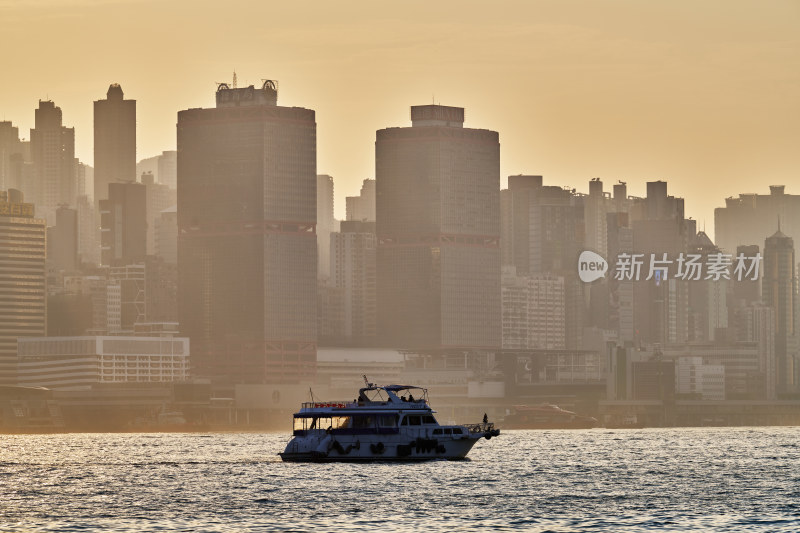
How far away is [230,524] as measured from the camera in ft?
458

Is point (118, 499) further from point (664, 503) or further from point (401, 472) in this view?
point (664, 503)

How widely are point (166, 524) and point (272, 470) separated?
195 ft

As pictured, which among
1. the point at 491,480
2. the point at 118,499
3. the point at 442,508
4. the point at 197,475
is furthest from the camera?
the point at 197,475

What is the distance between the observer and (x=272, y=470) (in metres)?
199

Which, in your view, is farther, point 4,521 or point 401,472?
point 401,472

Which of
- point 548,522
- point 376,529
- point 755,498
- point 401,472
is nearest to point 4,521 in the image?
point 376,529

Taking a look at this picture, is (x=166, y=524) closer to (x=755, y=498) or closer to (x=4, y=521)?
(x=4, y=521)

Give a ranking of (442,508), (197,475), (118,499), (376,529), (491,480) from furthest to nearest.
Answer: (197,475) < (491,480) < (118,499) < (442,508) < (376,529)

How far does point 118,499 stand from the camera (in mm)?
163500

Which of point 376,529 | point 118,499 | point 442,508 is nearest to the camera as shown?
point 376,529

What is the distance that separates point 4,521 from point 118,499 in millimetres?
21601

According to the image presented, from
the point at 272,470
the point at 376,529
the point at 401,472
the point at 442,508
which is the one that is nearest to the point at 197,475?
the point at 272,470

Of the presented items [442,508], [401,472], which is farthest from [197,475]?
[442,508]

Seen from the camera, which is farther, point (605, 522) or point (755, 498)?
point (755, 498)
